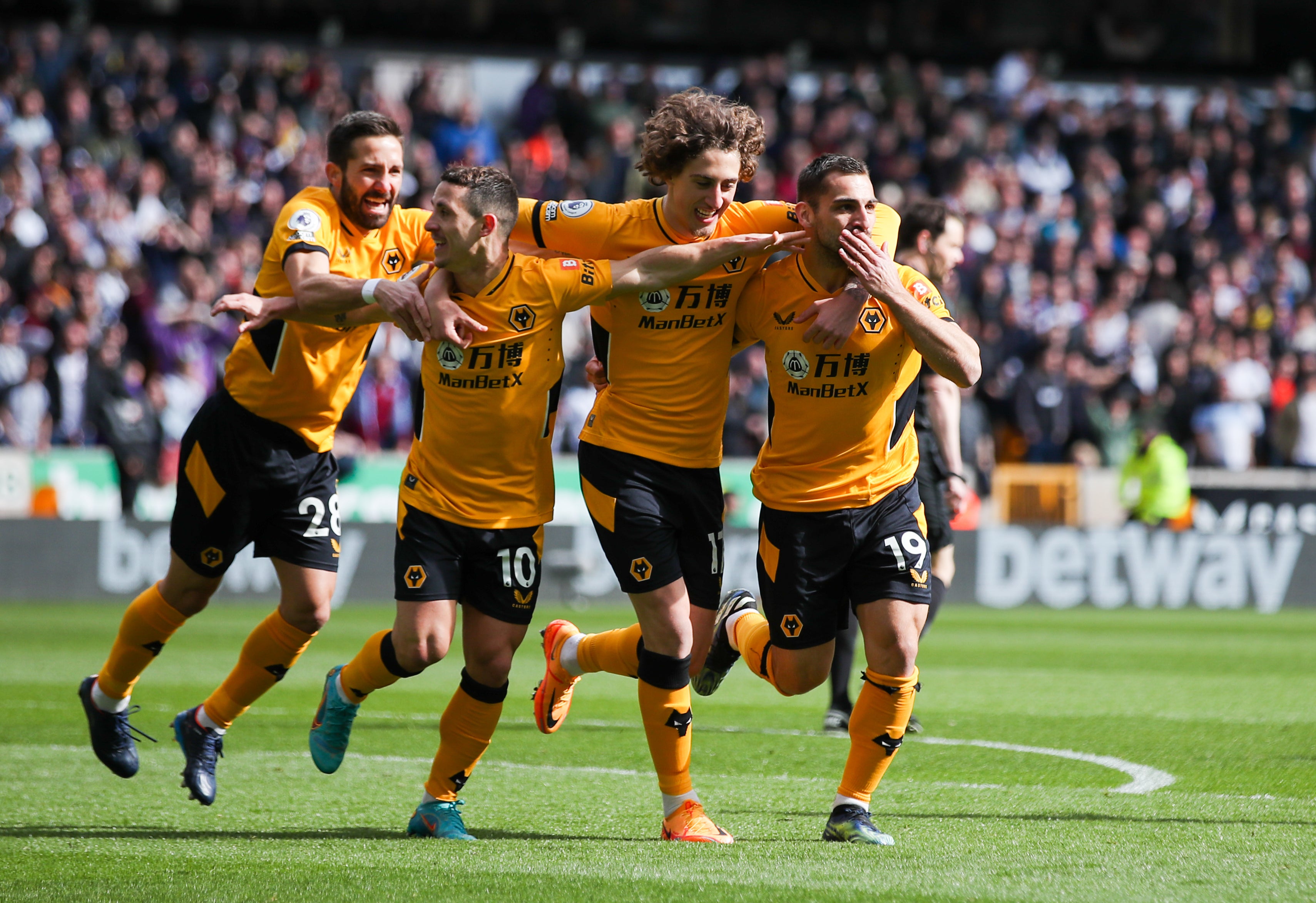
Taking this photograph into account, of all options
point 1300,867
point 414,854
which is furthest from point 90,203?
point 1300,867

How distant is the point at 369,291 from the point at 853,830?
234 centimetres

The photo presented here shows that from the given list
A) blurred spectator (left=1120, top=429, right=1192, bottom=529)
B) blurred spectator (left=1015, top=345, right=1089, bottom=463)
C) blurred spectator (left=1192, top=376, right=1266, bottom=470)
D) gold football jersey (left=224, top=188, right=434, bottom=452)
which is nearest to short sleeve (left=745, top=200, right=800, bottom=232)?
gold football jersey (left=224, top=188, right=434, bottom=452)

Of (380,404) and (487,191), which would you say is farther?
(380,404)

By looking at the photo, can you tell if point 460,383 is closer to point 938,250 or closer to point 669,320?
point 669,320

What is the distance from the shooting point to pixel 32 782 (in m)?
6.18

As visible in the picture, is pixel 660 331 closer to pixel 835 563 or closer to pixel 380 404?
pixel 835 563

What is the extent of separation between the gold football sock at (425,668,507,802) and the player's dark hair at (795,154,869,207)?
194 cm

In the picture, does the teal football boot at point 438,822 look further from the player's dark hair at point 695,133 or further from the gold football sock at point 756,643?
the player's dark hair at point 695,133

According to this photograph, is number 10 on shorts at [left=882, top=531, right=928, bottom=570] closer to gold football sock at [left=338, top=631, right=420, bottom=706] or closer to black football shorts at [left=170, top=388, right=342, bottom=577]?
gold football sock at [left=338, top=631, right=420, bottom=706]

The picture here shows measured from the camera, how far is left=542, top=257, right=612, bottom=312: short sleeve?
5.17 m

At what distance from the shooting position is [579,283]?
204 inches

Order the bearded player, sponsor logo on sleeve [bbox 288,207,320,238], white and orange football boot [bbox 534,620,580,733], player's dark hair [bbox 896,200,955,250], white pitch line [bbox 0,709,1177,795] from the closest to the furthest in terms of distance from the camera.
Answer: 1. sponsor logo on sleeve [bbox 288,207,320,238]
2. the bearded player
3. white and orange football boot [bbox 534,620,580,733]
4. white pitch line [bbox 0,709,1177,795]
5. player's dark hair [bbox 896,200,955,250]

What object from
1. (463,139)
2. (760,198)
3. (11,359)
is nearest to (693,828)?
(11,359)

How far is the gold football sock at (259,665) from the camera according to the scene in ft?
19.4
